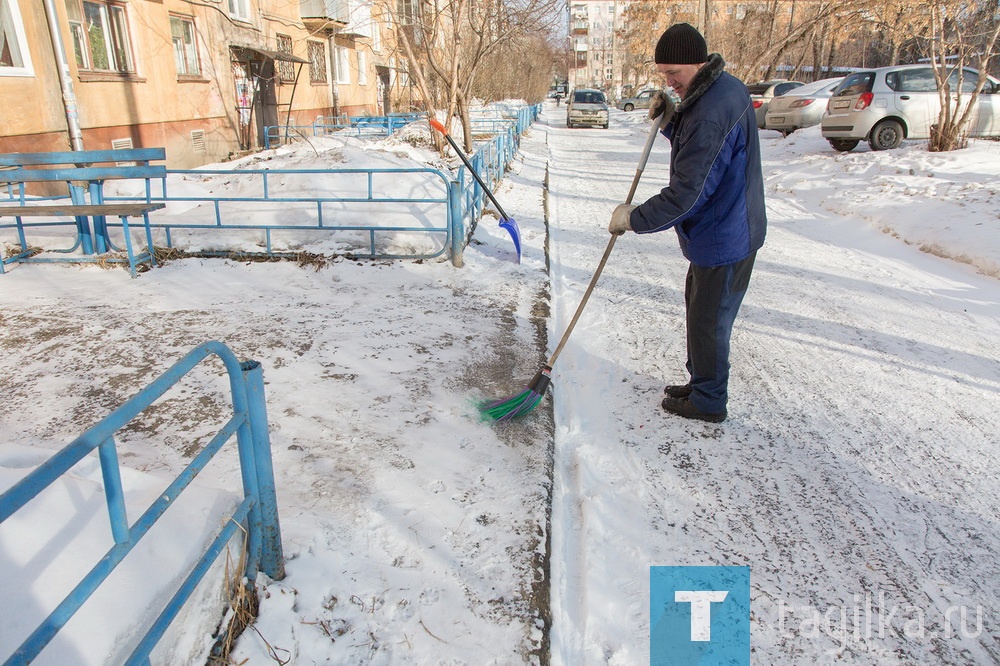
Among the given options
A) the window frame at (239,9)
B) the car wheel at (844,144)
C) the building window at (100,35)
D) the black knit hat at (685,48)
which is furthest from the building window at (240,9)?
the black knit hat at (685,48)

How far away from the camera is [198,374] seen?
3.87m

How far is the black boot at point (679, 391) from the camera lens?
11.7 ft

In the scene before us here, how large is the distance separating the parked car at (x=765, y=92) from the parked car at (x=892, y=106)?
7.16 meters

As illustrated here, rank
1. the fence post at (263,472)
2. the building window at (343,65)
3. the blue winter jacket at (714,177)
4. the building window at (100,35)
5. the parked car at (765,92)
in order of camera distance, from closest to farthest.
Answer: the fence post at (263,472) < the blue winter jacket at (714,177) < the building window at (100,35) < the parked car at (765,92) < the building window at (343,65)

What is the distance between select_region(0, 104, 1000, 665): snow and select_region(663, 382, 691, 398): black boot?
5.2 inches

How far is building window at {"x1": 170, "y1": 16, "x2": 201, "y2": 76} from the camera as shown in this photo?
1370 centimetres

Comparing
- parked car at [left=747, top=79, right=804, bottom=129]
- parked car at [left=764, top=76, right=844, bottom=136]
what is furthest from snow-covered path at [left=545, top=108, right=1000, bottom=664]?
parked car at [left=747, top=79, right=804, bottom=129]

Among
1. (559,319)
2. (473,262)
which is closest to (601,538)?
(559,319)

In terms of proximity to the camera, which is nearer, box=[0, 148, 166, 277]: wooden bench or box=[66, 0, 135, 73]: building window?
box=[0, 148, 166, 277]: wooden bench

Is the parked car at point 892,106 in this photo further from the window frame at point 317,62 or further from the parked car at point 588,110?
the window frame at point 317,62

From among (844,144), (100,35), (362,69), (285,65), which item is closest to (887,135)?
(844,144)

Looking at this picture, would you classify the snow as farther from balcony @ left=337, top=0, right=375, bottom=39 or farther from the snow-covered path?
balcony @ left=337, top=0, right=375, bottom=39

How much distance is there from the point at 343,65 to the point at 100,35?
490 inches

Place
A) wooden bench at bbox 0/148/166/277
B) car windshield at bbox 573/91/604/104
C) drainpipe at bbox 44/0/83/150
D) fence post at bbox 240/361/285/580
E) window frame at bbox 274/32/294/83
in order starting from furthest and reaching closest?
car windshield at bbox 573/91/604/104, window frame at bbox 274/32/294/83, drainpipe at bbox 44/0/83/150, wooden bench at bbox 0/148/166/277, fence post at bbox 240/361/285/580
